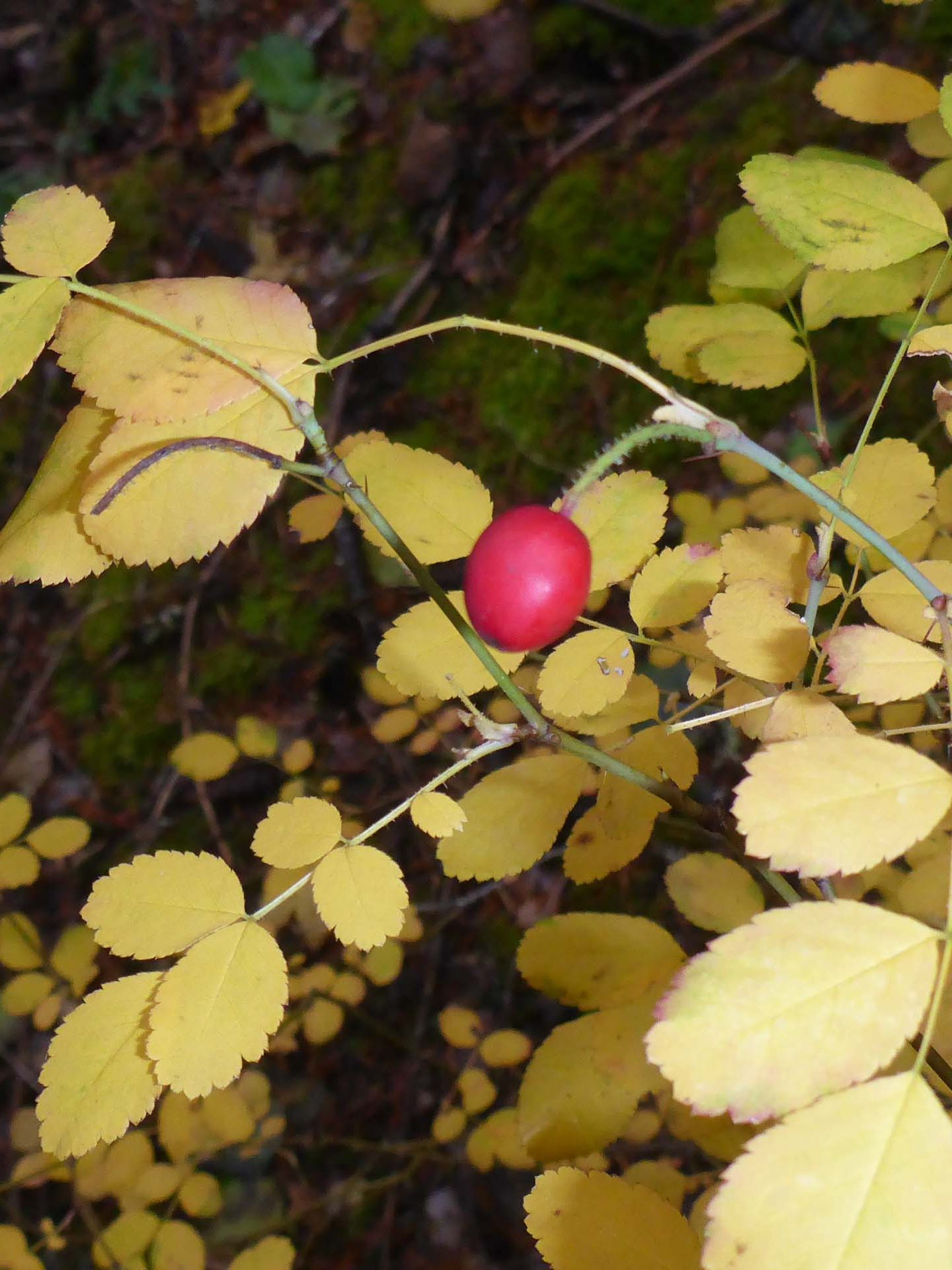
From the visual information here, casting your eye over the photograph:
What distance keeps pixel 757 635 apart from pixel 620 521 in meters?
0.19

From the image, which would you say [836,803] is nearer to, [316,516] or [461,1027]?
[316,516]

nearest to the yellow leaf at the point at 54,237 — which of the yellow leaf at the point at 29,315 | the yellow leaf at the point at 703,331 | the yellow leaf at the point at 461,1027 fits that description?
the yellow leaf at the point at 29,315

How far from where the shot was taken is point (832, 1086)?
50 centimetres

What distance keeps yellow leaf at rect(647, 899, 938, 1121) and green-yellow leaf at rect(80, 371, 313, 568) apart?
452mm

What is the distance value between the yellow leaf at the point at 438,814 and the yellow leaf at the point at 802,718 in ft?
0.88

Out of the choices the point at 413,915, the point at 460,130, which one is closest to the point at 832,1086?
the point at 413,915

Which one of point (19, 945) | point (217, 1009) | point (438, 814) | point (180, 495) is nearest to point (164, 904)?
point (217, 1009)

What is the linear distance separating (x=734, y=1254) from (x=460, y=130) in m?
2.98

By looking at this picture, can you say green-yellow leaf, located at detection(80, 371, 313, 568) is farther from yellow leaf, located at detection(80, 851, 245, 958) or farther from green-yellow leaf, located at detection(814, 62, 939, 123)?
green-yellow leaf, located at detection(814, 62, 939, 123)

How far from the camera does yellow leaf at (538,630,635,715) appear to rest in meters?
0.88

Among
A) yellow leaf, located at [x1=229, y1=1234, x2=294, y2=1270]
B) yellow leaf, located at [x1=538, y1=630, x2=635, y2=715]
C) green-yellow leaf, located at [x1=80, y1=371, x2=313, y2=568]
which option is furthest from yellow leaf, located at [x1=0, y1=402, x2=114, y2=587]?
yellow leaf, located at [x1=229, y1=1234, x2=294, y2=1270]

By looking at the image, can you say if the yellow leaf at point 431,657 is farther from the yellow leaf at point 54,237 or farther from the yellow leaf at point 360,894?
the yellow leaf at point 54,237

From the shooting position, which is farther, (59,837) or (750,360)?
(59,837)

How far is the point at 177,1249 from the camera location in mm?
1552
